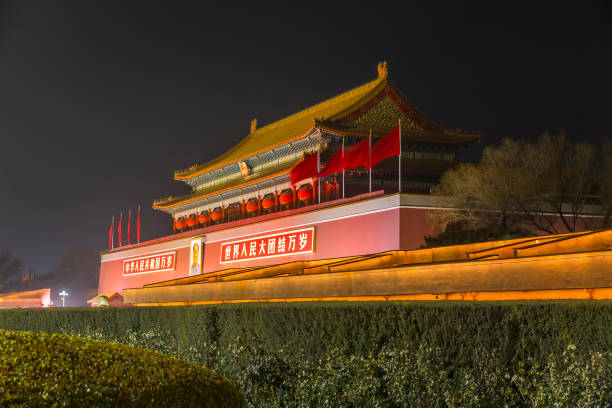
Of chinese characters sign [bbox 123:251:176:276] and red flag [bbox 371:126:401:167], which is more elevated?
red flag [bbox 371:126:401:167]

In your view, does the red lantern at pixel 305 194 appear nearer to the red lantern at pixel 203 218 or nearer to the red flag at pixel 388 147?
the red flag at pixel 388 147

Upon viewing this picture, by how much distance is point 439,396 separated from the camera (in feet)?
18.4

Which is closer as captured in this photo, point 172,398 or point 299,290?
point 172,398

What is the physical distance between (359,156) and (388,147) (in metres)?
1.16

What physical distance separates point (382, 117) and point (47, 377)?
2042cm

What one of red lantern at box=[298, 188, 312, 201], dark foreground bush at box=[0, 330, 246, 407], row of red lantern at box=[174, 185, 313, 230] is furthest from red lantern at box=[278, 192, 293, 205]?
dark foreground bush at box=[0, 330, 246, 407]

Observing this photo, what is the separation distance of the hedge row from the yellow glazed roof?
14196 millimetres

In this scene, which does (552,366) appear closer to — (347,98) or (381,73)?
(381,73)

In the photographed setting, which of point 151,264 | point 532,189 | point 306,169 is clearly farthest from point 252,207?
point 532,189

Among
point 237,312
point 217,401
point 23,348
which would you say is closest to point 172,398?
point 217,401

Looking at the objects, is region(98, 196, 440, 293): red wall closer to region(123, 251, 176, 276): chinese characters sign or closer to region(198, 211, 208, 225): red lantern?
region(123, 251, 176, 276): chinese characters sign

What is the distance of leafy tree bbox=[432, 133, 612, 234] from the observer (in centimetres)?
1606

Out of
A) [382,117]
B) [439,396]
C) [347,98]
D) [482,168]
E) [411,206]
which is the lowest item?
[439,396]

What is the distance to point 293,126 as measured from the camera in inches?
1118
